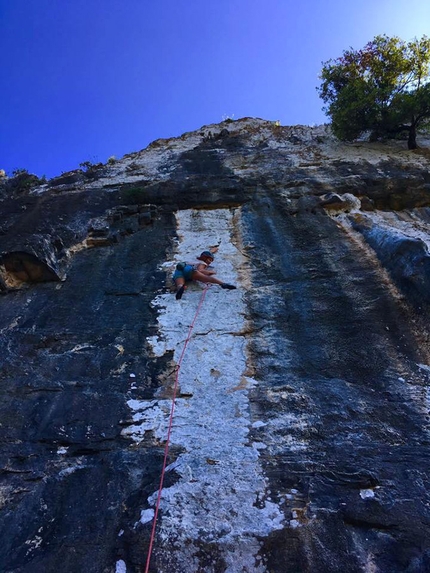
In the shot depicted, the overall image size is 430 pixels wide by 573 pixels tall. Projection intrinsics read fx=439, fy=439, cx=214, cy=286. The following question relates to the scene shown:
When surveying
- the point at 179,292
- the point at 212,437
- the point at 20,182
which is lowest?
the point at 212,437

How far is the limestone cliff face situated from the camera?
3.39 m

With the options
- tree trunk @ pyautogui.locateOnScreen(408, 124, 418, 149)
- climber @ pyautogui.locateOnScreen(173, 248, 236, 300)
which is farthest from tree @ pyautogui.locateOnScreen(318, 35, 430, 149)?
climber @ pyautogui.locateOnScreen(173, 248, 236, 300)

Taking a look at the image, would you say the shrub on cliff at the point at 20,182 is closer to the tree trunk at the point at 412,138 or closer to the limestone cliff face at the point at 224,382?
the limestone cliff face at the point at 224,382

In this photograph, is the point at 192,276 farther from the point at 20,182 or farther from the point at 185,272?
the point at 20,182

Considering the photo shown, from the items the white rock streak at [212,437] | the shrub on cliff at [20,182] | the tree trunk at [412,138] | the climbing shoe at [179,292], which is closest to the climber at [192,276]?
the climbing shoe at [179,292]

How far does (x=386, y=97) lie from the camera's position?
11.6 meters

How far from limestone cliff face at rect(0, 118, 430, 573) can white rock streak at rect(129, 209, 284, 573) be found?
0.02 meters

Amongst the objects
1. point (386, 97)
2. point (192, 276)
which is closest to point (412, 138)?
point (386, 97)

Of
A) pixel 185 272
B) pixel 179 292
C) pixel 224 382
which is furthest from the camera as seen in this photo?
pixel 185 272

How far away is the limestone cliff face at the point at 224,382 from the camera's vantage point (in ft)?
11.1

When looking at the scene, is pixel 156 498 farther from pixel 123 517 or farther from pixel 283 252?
pixel 283 252

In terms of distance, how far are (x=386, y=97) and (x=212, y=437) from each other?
35.3 ft

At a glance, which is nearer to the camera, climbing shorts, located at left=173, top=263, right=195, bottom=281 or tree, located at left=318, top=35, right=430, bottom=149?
climbing shorts, located at left=173, top=263, right=195, bottom=281

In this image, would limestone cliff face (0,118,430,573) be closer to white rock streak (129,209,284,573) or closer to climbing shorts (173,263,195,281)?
white rock streak (129,209,284,573)
